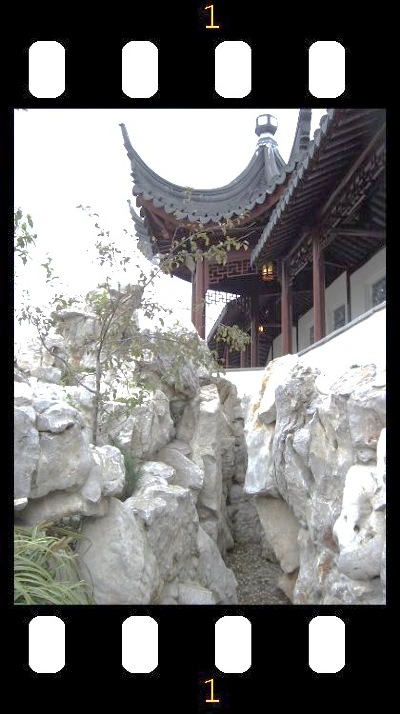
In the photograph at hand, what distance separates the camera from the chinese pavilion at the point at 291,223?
650 centimetres

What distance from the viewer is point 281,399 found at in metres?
6.83

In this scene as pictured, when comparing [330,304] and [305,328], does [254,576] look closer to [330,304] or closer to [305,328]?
[330,304]

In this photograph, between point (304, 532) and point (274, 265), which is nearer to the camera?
point (304, 532)

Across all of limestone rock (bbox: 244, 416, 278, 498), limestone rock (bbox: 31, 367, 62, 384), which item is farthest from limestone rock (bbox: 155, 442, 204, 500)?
limestone rock (bbox: 31, 367, 62, 384)

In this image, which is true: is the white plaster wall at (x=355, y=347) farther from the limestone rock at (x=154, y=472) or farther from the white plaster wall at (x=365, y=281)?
the limestone rock at (x=154, y=472)

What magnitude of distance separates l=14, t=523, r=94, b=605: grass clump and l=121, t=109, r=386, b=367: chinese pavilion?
2978 mm

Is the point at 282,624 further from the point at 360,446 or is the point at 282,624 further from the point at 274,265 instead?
the point at 274,265

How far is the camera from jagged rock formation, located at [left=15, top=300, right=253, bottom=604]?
3761 mm

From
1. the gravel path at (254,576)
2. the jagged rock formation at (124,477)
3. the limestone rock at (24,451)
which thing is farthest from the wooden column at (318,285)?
the limestone rock at (24,451)

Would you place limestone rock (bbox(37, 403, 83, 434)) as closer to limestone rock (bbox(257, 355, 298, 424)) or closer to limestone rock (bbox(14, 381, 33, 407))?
limestone rock (bbox(14, 381, 33, 407))

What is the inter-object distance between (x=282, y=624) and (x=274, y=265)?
8.70m

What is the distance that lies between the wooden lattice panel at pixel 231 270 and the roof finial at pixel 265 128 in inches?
130

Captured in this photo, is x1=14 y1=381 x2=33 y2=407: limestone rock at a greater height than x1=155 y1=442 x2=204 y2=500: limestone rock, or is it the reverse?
x1=14 y1=381 x2=33 y2=407: limestone rock
